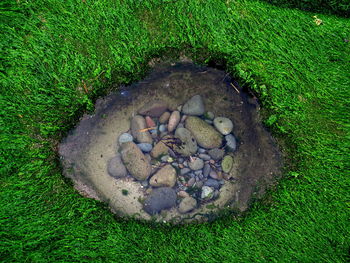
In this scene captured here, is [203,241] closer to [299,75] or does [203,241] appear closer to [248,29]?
[299,75]

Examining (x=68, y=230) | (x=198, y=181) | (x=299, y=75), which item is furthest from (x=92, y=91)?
(x=299, y=75)

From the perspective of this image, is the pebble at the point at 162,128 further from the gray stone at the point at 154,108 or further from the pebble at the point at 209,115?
the pebble at the point at 209,115

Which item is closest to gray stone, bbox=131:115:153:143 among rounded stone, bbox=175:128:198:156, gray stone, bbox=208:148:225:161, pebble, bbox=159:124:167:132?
pebble, bbox=159:124:167:132

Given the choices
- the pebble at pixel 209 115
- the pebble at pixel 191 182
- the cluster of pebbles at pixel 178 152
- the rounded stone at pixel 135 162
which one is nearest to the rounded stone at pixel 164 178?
the cluster of pebbles at pixel 178 152

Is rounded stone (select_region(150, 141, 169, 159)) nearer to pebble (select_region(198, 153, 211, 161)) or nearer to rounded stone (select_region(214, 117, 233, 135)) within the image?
pebble (select_region(198, 153, 211, 161))

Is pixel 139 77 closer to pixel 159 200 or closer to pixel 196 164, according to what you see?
pixel 196 164
